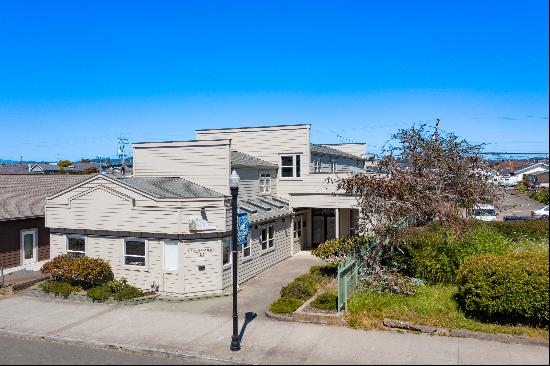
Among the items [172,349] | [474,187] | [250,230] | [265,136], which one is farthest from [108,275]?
[474,187]

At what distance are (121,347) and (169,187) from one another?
883 centimetres

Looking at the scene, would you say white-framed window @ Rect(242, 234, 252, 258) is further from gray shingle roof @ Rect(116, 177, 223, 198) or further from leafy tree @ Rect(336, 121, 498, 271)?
leafy tree @ Rect(336, 121, 498, 271)

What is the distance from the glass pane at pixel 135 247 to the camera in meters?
18.8

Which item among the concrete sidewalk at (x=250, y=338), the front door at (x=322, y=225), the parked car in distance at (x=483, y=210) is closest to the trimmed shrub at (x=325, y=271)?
the concrete sidewalk at (x=250, y=338)

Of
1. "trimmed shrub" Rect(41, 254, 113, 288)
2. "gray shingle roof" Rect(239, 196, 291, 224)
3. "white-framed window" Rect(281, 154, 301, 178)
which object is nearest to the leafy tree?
"gray shingle roof" Rect(239, 196, 291, 224)

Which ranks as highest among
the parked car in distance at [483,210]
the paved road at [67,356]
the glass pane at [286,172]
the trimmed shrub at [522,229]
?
the glass pane at [286,172]

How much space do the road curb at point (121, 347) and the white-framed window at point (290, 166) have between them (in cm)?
1603

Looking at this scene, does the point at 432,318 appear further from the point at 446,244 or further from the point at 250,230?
the point at 250,230

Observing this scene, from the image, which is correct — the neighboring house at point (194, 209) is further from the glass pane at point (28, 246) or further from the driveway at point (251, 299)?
the glass pane at point (28, 246)

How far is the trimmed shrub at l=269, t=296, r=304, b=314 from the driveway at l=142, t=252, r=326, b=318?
1.53ft

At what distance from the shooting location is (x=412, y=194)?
16344 mm

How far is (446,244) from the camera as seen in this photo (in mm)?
16609

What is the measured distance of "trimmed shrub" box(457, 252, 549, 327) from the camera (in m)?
12.0

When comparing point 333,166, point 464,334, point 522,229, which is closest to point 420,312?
point 464,334
